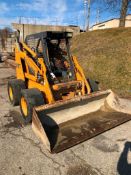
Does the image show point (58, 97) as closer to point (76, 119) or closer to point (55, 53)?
A: point (76, 119)

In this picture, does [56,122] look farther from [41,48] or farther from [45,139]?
[41,48]

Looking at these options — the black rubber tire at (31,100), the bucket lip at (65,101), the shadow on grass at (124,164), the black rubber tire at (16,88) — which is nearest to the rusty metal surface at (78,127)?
the bucket lip at (65,101)

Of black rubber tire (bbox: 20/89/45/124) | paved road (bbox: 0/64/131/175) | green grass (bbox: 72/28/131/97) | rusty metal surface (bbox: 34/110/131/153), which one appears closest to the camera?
paved road (bbox: 0/64/131/175)

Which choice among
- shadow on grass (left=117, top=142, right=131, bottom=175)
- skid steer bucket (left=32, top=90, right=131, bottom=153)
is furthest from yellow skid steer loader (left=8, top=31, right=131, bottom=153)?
shadow on grass (left=117, top=142, right=131, bottom=175)

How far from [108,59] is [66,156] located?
8.27m

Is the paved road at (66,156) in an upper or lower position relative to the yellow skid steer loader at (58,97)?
lower

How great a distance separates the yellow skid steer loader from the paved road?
0.19 meters

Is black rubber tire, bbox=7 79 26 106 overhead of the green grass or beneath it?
beneath

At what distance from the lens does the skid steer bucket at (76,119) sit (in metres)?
4.17

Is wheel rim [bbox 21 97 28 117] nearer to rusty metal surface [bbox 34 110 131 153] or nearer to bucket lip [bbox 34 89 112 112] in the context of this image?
rusty metal surface [bbox 34 110 131 153]

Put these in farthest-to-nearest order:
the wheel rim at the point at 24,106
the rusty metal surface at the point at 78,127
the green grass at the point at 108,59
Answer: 1. the green grass at the point at 108,59
2. the wheel rim at the point at 24,106
3. the rusty metal surface at the point at 78,127

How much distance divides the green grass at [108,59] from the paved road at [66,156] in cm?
399

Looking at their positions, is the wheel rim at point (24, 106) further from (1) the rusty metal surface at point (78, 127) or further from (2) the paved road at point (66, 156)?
(1) the rusty metal surface at point (78, 127)

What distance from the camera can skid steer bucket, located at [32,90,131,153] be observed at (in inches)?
164
